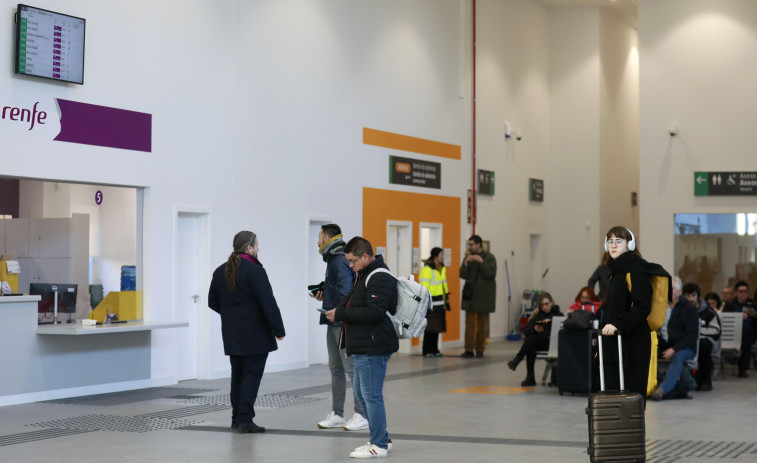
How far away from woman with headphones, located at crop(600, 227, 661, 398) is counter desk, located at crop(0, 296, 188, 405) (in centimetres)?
564

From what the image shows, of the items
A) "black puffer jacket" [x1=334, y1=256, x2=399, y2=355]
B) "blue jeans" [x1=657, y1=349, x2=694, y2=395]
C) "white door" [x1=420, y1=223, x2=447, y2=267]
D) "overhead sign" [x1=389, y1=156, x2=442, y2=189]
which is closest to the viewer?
"black puffer jacket" [x1=334, y1=256, x2=399, y2=355]

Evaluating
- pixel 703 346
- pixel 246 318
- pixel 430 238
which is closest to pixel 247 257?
pixel 246 318

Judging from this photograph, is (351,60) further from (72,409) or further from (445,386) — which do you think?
(72,409)

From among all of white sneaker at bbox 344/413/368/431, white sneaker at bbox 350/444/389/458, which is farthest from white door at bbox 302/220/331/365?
white sneaker at bbox 350/444/389/458

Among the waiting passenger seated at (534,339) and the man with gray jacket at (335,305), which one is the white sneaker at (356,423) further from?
the waiting passenger seated at (534,339)

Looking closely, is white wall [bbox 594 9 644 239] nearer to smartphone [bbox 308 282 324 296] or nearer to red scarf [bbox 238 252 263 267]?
smartphone [bbox 308 282 324 296]

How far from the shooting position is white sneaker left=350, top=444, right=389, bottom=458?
7012 millimetres

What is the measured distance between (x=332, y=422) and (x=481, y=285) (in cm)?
770

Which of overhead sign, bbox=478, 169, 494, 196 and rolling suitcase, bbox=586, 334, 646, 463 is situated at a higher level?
overhead sign, bbox=478, 169, 494, 196

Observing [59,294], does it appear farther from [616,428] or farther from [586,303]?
[616,428]

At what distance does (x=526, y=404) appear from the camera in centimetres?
1016

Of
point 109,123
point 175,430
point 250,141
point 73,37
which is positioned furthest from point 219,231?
point 175,430

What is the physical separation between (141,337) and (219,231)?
5.71 ft

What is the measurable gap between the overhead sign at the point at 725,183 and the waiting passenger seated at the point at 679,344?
791cm
